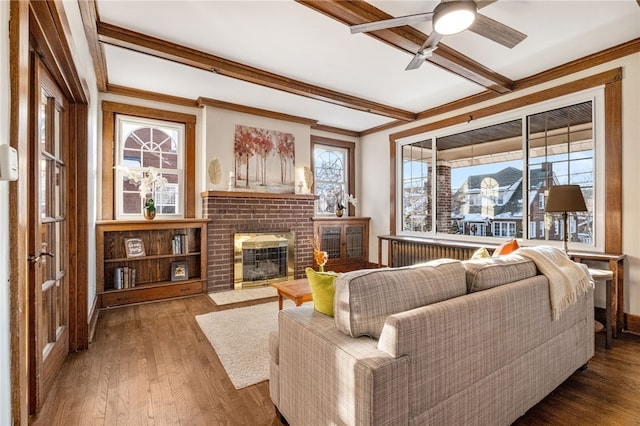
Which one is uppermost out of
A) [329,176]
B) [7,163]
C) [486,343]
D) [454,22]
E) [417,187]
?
[454,22]

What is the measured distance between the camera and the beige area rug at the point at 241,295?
402 centimetres

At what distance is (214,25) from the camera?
8.77ft

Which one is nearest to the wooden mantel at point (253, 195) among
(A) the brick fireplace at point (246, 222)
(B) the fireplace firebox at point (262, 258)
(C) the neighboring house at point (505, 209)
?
(A) the brick fireplace at point (246, 222)

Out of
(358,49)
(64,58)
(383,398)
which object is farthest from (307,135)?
(383,398)

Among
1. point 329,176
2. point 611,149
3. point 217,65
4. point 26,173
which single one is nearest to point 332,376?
point 26,173

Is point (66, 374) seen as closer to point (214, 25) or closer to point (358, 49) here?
point (214, 25)

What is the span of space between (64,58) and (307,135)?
12.3 feet

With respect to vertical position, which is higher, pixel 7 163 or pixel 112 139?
pixel 112 139

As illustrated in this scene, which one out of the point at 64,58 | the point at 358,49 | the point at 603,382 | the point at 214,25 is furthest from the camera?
the point at 358,49

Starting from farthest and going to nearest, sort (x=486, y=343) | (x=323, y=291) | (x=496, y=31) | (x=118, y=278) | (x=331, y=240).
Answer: (x=331, y=240), (x=118, y=278), (x=496, y=31), (x=323, y=291), (x=486, y=343)

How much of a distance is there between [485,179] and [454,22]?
8.97 feet

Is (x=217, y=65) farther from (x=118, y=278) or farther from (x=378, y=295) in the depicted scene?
(x=378, y=295)

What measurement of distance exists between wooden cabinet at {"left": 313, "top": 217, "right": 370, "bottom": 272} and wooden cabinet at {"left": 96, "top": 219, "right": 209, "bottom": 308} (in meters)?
1.95

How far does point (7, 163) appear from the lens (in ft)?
3.18
